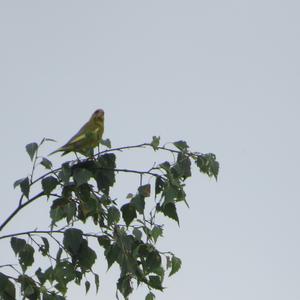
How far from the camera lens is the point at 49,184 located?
345cm

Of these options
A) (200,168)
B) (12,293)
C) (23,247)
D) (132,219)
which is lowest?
(12,293)

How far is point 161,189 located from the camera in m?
3.55

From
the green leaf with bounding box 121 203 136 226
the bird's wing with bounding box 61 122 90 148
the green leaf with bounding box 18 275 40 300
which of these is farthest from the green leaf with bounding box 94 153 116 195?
the bird's wing with bounding box 61 122 90 148

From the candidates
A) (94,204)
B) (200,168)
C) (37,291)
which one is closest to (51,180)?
(94,204)

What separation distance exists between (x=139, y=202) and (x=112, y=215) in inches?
6.2

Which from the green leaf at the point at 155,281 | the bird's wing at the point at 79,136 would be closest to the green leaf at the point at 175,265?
the green leaf at the point at 155,281

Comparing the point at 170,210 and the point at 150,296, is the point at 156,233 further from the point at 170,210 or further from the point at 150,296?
the point at 150,296

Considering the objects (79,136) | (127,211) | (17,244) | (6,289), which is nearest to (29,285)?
(6,289)

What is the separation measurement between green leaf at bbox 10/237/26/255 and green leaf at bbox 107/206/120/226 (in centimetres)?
44

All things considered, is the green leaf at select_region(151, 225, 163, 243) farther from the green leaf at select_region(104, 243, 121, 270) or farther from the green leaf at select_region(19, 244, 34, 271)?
the green leaf at select_region(19, 244, 34, 271)

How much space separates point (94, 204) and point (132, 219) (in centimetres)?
21

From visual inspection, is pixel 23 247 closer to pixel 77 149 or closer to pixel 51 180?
pixel 51 180

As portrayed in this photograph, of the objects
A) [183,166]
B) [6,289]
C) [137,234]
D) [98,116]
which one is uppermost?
[98,116]

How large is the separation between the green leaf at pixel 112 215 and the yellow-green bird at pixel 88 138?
34cm
